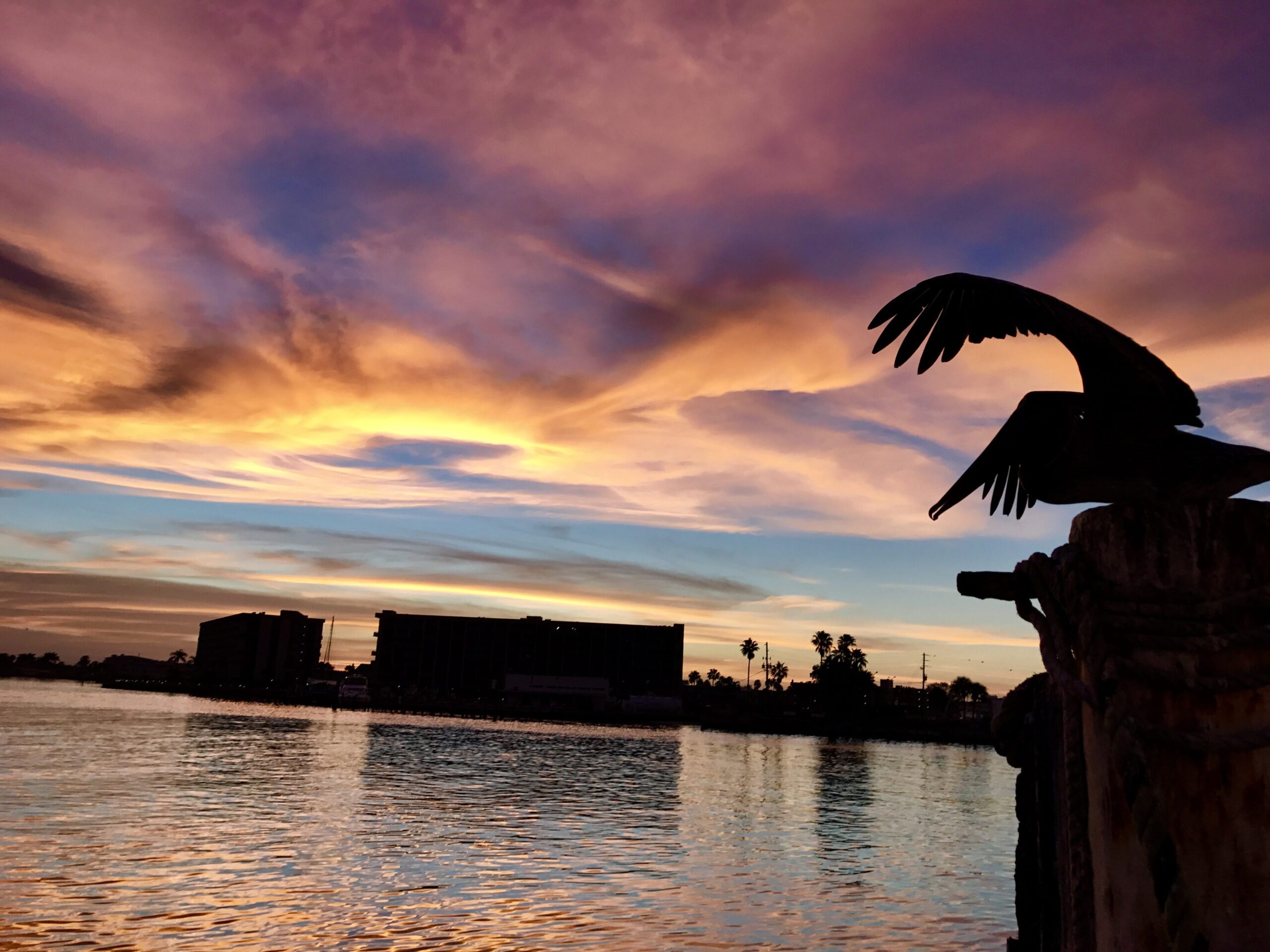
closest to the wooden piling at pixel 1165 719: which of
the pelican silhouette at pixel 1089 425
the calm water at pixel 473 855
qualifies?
the pelican silhouette at pixel 1089 425

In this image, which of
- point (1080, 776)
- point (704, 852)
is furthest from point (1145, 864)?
point (704, 852)

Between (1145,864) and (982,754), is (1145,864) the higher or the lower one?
the higher one

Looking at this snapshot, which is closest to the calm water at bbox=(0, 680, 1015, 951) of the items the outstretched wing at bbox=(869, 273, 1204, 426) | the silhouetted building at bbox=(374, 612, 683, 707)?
the outstretched wing at bbox=(869, 273, 1204, 426)

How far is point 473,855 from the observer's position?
25938 mm

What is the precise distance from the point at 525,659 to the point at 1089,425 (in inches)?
6727

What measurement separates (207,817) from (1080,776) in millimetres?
34416

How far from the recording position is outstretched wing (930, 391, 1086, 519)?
2883mm

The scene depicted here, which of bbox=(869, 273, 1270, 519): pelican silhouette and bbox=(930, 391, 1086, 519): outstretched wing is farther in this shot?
bbox=(930, 391, 1086, 519): outstretched wing

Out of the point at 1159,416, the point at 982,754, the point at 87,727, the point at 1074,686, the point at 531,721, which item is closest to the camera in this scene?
the point at 1074,686

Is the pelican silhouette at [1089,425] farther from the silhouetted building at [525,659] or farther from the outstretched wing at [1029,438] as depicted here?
the silhouetted building at [525,659]

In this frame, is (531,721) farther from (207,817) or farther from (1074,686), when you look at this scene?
(1074,686)

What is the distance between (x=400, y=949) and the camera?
623 inches

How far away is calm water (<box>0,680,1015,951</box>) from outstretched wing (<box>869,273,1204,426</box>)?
16275mm

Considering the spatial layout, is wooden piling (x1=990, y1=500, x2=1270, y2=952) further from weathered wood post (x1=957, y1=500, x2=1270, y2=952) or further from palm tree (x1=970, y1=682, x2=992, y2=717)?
palm tree (x1=970, y1=682, x2=992, y2=717)
